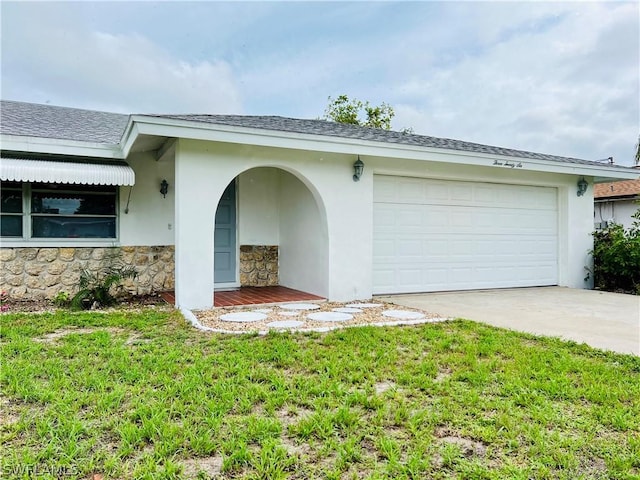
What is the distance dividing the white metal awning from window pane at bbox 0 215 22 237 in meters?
1.44

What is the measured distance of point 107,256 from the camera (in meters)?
10.5

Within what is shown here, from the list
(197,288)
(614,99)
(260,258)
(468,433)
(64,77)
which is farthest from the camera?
(614,99)

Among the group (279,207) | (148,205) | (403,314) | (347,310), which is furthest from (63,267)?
(403,314)

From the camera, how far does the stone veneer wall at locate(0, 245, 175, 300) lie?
31.6 ft

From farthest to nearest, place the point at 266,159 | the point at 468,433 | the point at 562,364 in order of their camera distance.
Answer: the point at 266,159 < the point at 562,364 < the point at 468,433

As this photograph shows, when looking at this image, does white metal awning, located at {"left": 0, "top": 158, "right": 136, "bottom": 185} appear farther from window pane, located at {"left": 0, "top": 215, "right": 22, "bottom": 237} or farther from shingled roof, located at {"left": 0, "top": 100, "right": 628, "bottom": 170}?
window pane, located at {"left": 0, "top": 215, "right": 22, "bottom": 237}

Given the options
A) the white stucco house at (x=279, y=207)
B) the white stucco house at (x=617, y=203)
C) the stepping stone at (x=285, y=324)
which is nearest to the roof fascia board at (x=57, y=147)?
the white stucco house at (x=279, y=207)

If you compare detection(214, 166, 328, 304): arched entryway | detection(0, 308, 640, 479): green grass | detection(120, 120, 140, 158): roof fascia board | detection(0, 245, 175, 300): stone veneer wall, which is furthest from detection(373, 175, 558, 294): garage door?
detection(0, 245, 175, 300): stone veneer wall

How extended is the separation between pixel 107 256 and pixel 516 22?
49.6 feet

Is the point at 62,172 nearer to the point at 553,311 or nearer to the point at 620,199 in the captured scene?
the point at 553,311

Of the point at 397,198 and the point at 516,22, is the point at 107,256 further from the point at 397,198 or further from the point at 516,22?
the point at 516,22

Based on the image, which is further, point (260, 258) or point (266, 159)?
point (260, 258)

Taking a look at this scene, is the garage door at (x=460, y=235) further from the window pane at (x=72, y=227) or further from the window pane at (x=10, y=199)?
the window pane at (x=10, y=199)

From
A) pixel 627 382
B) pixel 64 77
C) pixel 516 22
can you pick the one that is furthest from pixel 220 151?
pixel 64 77
